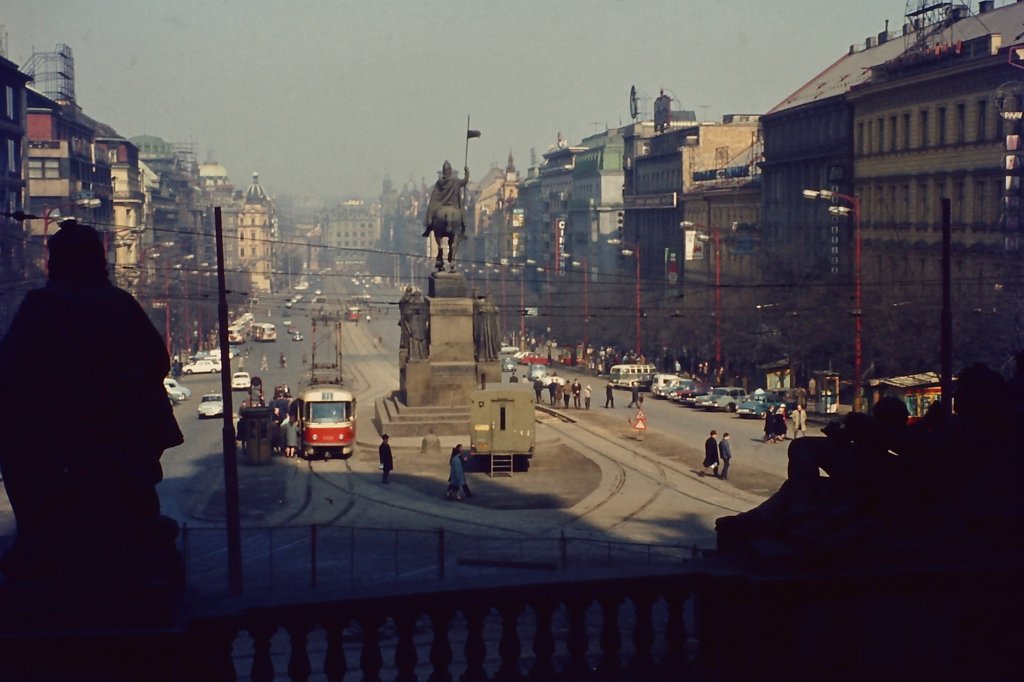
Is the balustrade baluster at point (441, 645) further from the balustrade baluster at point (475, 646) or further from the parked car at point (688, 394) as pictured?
the parked car at point (688, 394)

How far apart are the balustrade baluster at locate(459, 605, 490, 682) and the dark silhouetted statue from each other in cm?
145

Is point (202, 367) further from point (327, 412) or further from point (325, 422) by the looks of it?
point (325, 422)

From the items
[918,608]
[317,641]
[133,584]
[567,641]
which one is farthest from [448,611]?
[317,641]

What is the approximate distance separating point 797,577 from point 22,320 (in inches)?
154

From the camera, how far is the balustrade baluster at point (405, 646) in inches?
320

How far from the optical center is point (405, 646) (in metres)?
8.12

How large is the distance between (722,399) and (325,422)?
2155cm

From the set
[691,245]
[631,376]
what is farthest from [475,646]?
[691,245]

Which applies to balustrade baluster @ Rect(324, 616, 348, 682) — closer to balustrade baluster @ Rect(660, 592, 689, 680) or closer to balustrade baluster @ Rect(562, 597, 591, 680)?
balustrade baluster @ Rect(562, 597, 591, 680)

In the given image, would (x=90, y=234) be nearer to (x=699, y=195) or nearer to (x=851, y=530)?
(x=851, y=530)

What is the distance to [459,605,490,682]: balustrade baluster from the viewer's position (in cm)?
827

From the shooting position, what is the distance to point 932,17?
7681 centimetres

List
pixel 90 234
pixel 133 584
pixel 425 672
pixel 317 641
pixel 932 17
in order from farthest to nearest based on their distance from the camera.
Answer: pixel 932 17, pixel 317 641, pixel 425 672, pixel 90 234, pixel 133 584

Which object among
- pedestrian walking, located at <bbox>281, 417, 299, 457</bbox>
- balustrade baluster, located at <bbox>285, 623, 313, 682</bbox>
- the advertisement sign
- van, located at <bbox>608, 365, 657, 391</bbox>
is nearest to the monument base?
pedestrian walking, located at <bbox>281, 417, 299, 457</bbox>
